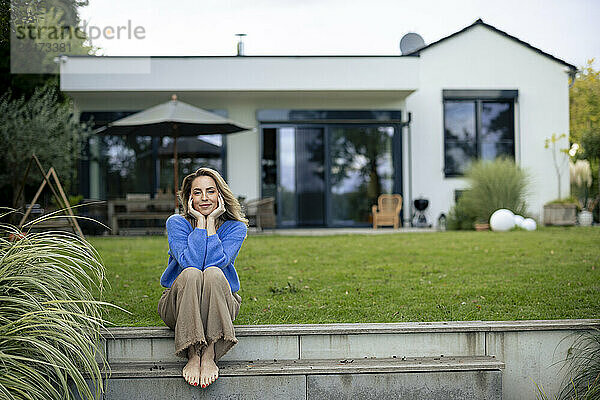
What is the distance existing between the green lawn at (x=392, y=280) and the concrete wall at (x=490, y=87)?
5527 mm

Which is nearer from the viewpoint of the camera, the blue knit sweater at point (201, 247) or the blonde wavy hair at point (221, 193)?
the blue knit sweater at point (201, 247)

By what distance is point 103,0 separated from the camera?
1111 cm

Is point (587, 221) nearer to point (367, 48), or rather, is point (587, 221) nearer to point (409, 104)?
point (409, 104)

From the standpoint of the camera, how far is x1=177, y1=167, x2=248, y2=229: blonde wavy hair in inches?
151

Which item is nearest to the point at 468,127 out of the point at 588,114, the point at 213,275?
the point at 588,114

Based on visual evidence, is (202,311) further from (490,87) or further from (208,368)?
(490,87)

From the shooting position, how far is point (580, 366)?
149 inches

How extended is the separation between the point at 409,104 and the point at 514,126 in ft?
8.14

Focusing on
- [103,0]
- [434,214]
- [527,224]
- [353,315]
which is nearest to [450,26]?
[434,214]

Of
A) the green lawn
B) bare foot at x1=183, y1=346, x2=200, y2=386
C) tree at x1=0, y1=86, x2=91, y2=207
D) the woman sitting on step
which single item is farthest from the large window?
bare foot at x1=183, y1=346, x2=200, y2=386

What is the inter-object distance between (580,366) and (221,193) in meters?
2.39

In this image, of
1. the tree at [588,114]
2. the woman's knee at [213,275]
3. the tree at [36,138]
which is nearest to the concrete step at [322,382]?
the woman's knee at [213,275]

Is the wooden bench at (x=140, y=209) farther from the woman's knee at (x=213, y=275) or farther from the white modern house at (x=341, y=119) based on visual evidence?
the woman's knee at (x=213, y=275)

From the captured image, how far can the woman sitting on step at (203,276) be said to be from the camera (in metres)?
3.39
